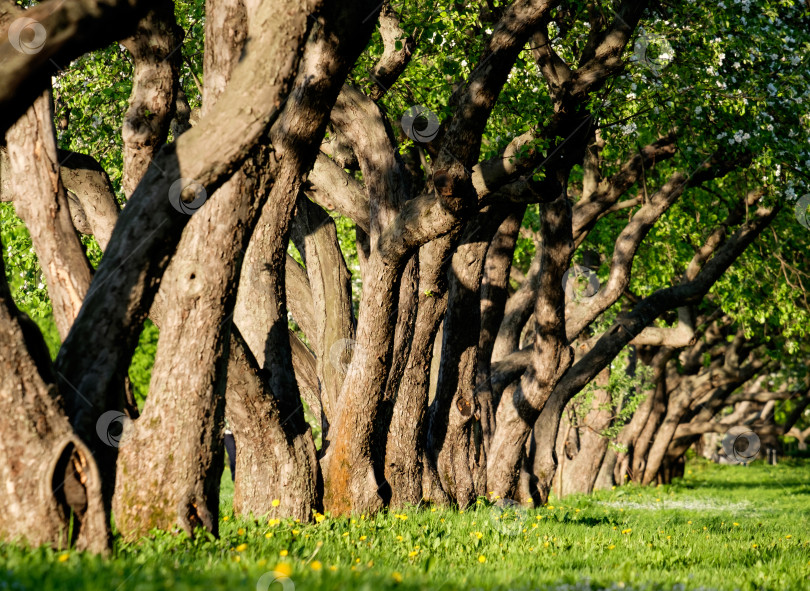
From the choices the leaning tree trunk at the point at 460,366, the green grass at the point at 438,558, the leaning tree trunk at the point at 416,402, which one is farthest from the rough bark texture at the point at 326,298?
the green grass at the point at 438,558

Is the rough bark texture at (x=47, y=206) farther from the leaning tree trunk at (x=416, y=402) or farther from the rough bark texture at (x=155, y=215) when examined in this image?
the leaning tree trunk at (x=416, y=402)

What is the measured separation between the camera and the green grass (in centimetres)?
374

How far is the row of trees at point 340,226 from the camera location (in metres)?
4.86

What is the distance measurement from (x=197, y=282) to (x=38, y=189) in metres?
1.27

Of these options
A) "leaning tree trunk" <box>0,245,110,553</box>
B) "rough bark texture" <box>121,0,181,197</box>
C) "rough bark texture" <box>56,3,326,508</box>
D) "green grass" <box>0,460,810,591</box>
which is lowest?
"green grass" <box>0,460,810,591</box>

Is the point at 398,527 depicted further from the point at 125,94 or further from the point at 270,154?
the point at 125,94

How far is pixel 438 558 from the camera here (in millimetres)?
5965

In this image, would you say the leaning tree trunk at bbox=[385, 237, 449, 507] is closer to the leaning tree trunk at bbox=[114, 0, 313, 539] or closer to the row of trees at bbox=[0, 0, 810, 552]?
the row of trees at bbox=[0, 0, 810, 552]

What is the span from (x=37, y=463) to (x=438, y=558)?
2.86 metres

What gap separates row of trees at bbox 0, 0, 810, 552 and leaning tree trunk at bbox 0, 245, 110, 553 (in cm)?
1

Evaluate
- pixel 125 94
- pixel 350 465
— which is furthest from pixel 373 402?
pixel 125 94

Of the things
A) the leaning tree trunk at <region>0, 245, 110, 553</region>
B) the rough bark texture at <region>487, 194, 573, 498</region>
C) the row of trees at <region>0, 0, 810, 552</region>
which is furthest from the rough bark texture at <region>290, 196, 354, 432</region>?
the leaning tree trunk at <region>0, 245, 110, 553</region>

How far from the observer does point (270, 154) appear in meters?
5.42

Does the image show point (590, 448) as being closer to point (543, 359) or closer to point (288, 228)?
point (543, 359)
